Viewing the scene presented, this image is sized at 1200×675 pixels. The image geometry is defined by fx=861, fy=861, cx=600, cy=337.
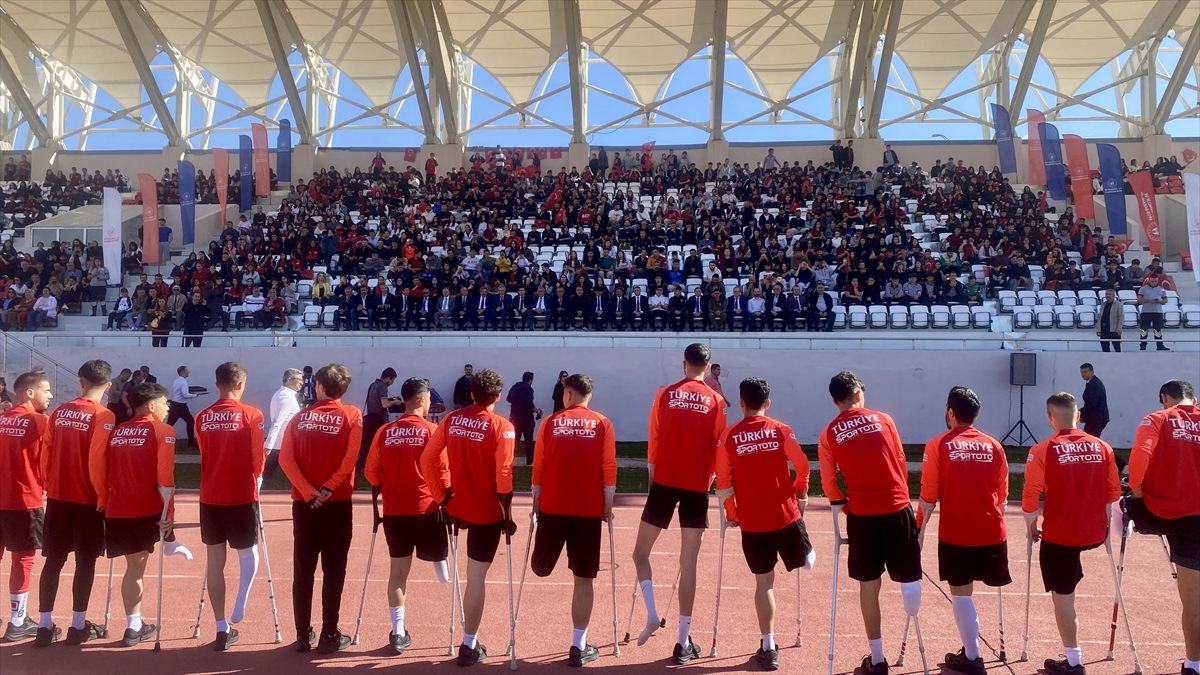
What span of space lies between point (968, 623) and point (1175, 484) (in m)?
1.75

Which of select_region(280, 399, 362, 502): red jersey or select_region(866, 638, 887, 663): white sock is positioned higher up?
select_region(280, 399, 362, 502): red jersey

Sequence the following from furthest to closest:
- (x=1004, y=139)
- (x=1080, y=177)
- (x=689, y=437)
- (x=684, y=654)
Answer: (x=1004, y=139)
(x=1080, y=177)
(x=689, y=437)
(x=684, y=654)

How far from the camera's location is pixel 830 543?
33.6 feet

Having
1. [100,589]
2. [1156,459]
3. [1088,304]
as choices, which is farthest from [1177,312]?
[100,589]

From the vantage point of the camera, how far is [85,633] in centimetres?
629

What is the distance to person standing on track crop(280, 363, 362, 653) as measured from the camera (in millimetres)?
5953

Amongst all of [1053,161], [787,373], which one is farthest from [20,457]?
[1053,161]

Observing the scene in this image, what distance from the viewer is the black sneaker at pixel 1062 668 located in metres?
5.70

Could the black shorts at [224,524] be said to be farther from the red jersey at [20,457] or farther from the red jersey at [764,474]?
the red jersey at [764,474]

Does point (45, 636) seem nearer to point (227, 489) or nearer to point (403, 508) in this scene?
point (227, 489)

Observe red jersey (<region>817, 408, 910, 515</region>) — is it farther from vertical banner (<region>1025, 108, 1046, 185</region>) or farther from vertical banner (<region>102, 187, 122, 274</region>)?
vertical banner (<region>1025, 108, 1046, 185</region>)

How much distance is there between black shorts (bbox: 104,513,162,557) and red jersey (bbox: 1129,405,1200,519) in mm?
6872

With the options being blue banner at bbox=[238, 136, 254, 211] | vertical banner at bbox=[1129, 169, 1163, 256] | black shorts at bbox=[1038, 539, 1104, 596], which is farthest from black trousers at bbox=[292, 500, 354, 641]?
blue banner at bbox=[238, 136, 254, 211]

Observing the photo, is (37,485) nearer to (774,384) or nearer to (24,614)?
(24,614)
